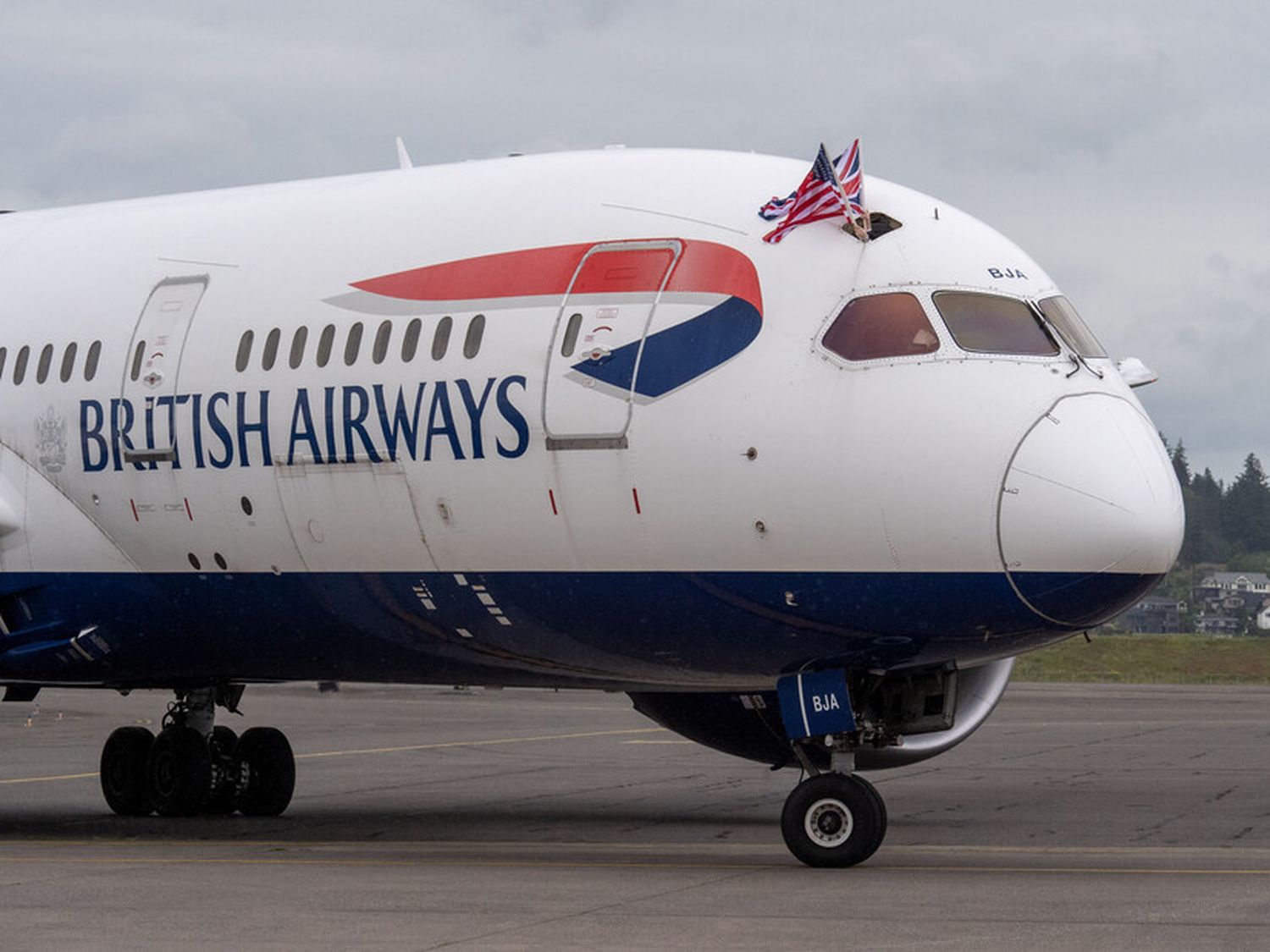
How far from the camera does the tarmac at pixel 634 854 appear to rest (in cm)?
1288

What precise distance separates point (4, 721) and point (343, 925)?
32128 millimetres

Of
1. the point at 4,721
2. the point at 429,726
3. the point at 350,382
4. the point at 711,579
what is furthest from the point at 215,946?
the point at 4,721

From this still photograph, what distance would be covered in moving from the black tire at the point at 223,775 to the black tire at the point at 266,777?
0.08 metres

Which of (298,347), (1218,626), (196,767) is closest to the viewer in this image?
(298,347)

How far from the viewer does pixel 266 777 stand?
74.1 ft

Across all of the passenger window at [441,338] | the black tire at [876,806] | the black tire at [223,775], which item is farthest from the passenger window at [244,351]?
the black tire at [876,806]

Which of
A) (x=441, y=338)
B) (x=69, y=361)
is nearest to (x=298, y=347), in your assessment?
(x=441, y=338)

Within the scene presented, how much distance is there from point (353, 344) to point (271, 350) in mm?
834

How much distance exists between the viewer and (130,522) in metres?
18.6

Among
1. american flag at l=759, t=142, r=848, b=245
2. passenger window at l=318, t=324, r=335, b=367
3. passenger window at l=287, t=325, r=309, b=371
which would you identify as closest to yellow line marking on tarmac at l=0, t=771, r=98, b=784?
passenger window at l=287, t=325, r=309, b=371

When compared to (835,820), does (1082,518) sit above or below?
above

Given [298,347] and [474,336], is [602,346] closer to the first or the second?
[474,336]

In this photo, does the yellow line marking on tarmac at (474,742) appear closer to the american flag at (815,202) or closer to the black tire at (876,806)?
the black tire at (876,806)

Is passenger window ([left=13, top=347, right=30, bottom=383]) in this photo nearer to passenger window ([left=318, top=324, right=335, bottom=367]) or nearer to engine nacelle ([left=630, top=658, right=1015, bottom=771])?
passenger window ([left=318, top=324, right=335, bottom=367])
